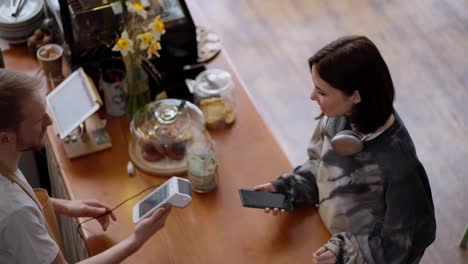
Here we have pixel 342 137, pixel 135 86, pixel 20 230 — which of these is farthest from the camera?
pixel 135 86

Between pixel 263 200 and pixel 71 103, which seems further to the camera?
pixel 71 103

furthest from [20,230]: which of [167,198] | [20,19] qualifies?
[20,19]

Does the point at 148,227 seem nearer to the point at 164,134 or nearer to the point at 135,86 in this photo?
the point at 164,134

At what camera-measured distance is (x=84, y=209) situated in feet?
6.92

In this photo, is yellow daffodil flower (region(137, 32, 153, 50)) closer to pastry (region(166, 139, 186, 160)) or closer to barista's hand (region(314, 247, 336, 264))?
pastry (region(166, 139, 186, 160))

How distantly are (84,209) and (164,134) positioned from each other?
1.39 ft

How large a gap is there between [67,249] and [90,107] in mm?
553

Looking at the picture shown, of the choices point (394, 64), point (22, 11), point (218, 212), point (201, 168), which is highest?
point (22, 11)

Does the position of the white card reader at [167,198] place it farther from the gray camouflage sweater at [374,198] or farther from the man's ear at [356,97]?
the man's ear at [356,97]

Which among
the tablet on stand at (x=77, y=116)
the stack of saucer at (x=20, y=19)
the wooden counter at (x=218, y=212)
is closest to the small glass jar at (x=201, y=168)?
the wooden counter at (x=218, y=212)

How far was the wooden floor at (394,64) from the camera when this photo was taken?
3461 millimetres

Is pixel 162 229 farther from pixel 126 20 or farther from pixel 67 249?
pixel 126 20

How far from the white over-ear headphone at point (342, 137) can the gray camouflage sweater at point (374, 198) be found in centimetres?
3

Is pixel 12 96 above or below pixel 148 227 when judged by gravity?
above
